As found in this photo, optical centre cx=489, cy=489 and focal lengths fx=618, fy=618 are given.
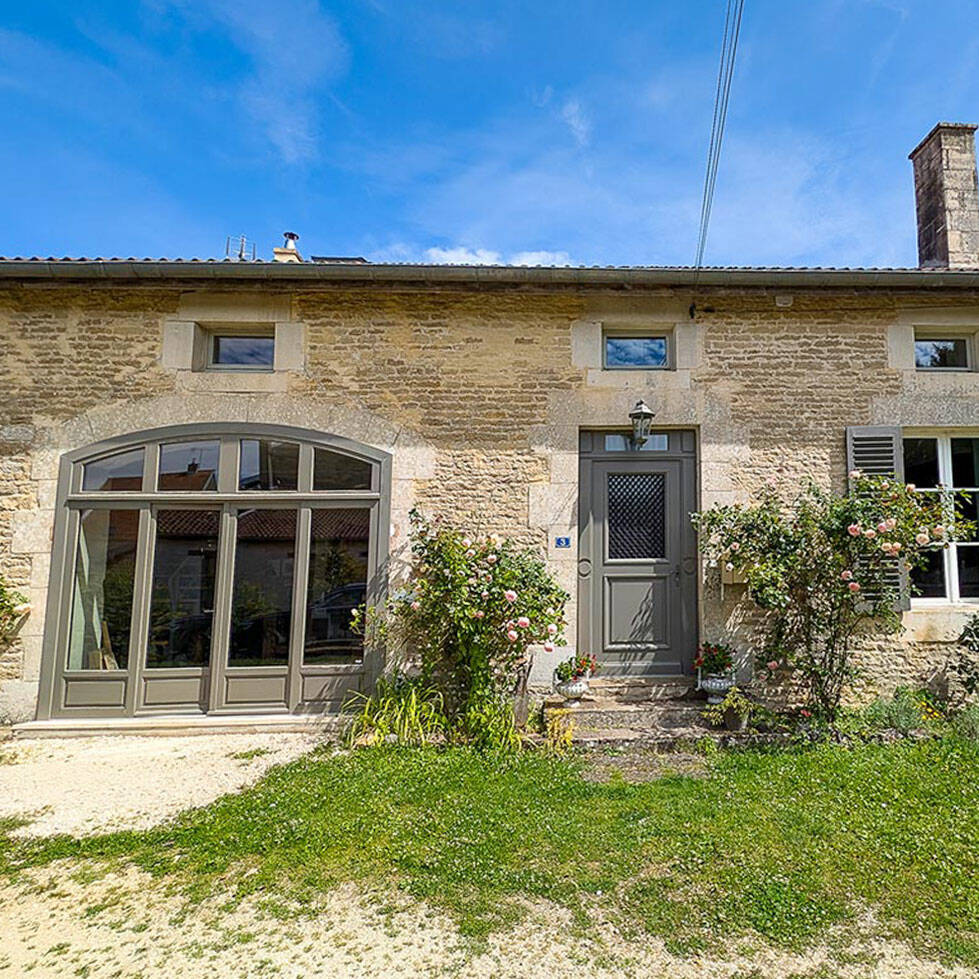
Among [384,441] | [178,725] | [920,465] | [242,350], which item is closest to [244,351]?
[242,350]

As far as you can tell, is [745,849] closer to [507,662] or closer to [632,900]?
[632,900]

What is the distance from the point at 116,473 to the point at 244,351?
163 cm

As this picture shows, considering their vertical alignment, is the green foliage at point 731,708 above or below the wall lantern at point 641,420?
below

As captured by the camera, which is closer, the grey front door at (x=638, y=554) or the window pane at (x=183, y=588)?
the window pane at (x=183, y=588)

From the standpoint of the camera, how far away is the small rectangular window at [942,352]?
6.07 m

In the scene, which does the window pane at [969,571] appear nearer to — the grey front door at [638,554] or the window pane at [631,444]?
the grey front door at [638,554]

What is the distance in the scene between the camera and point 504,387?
5855mm

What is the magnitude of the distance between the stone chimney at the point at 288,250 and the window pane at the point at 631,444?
4083mm

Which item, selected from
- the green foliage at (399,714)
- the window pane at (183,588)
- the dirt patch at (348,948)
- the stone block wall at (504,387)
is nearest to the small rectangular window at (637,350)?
the stone block wall at (504,387)

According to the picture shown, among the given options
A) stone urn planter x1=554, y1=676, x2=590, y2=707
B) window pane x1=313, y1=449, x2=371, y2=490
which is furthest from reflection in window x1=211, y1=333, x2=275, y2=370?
stone urn planter x1=554, y1=676, x2=590, y2=707

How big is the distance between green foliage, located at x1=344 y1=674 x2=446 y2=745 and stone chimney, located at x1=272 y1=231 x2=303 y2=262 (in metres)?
4.73

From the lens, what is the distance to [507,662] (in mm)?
5379

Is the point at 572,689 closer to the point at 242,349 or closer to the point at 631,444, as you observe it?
the point at 631,444

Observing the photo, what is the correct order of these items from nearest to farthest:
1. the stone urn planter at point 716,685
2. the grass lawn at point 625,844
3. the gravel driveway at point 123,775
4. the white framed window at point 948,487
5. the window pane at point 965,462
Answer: the grass lawn at point 625,844, the gravel driveway at point 123,775, the stone urn planter at point 716,685, the white framed window at point 948,487, the window pane at point 965,462
